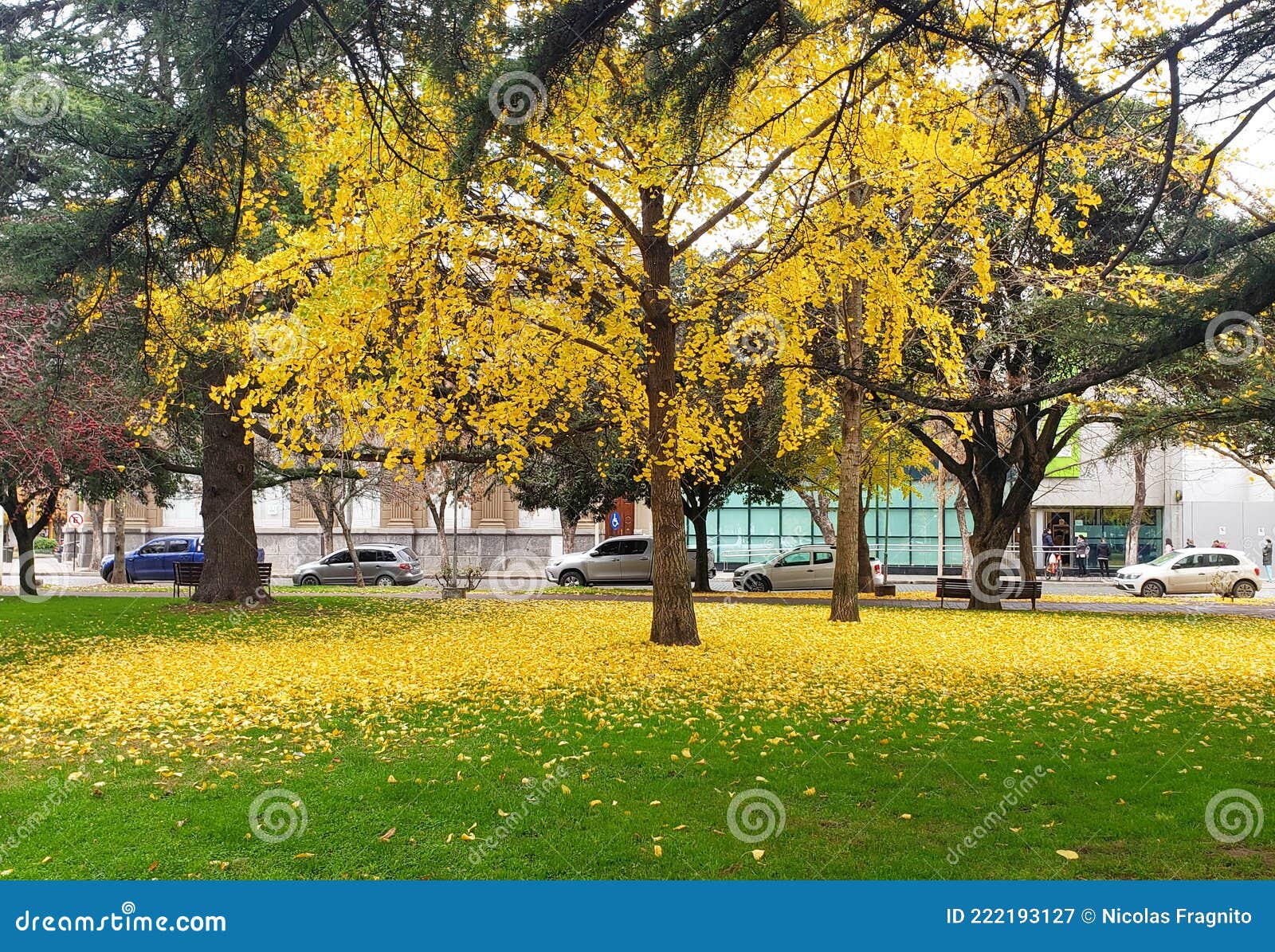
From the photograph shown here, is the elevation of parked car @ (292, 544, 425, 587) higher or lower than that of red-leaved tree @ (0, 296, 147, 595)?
lower

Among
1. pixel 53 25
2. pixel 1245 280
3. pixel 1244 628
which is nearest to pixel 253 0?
pixel 1245 280

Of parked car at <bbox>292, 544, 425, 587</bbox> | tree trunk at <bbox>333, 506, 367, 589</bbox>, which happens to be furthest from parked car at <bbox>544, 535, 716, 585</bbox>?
tree trunk at <bbox>333, 506, 367, 589</bbox>

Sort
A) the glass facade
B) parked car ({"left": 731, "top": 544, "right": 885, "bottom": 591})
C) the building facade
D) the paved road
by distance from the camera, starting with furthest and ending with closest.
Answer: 1. the glass facade
2. the building facade
3. parked car ({"left": 731, "top": 544, "right": 885, "bottom": 591})
4. the paved road

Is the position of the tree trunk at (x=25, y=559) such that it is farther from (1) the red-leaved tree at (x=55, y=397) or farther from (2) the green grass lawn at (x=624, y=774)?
(2) the green grass lawn at (x=624, y=774)

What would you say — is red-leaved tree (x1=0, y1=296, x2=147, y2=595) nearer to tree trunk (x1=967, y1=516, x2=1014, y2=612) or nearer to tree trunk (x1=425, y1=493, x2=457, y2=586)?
tree trunk (x1=425, y1=493, x2=457, y2=586)

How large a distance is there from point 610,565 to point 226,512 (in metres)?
14.3

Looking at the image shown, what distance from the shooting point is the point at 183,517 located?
47.8 m

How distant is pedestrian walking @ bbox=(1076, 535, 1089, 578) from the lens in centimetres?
4116

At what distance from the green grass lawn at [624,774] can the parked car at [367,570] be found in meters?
22.1

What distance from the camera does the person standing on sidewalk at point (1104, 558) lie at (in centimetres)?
4247

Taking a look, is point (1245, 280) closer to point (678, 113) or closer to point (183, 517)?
A: point (678, 113)

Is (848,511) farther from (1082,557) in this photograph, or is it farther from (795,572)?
(1082,557)

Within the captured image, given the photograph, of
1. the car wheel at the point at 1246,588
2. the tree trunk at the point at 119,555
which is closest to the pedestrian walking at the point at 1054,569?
the car wheel at the point at 1246,588

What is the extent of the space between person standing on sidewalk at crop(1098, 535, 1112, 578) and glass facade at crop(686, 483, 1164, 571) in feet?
1.01
